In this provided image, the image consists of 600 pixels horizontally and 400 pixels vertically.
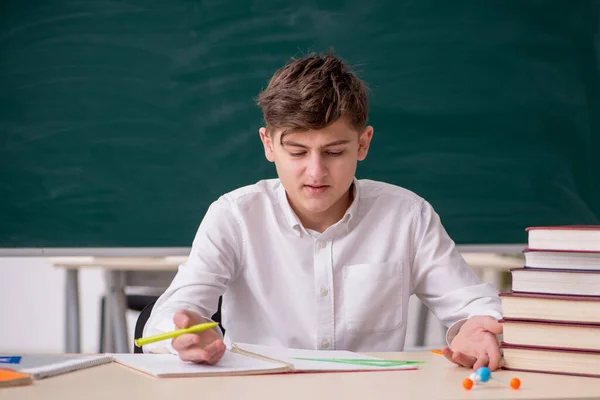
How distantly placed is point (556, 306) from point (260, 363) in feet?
1.61

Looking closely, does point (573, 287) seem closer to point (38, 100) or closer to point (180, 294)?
point (180, 294)

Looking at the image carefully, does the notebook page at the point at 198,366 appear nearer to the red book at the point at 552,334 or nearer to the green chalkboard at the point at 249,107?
the red book at the point at 552,334

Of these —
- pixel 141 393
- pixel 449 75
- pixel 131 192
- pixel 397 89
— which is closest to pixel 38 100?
pixel 131 192

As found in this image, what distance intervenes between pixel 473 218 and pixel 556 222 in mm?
328

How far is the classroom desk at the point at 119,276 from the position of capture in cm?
266

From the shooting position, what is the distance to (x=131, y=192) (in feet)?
8.72

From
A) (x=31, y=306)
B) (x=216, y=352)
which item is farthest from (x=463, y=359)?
(x=31, y=306)

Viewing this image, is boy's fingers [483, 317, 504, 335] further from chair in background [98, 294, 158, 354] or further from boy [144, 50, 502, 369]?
chair in background [98, 294, 158, 354]

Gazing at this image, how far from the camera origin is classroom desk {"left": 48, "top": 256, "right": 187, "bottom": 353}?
2660 millimetres

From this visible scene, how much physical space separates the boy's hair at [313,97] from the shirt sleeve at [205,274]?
272mm

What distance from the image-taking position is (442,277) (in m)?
1.80

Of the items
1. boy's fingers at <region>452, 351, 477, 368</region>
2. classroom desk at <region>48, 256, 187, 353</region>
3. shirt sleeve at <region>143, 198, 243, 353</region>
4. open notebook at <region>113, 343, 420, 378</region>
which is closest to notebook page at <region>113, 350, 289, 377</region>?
open notebook at <region>113, 343, 420, 378</region>

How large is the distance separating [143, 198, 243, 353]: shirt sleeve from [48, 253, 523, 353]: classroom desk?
0.88 metres

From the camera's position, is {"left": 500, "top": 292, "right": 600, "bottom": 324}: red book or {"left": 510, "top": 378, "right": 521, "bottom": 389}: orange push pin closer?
{"left": 510, "top": 378, "right": 521, "bottom": 389}: orange push pin
